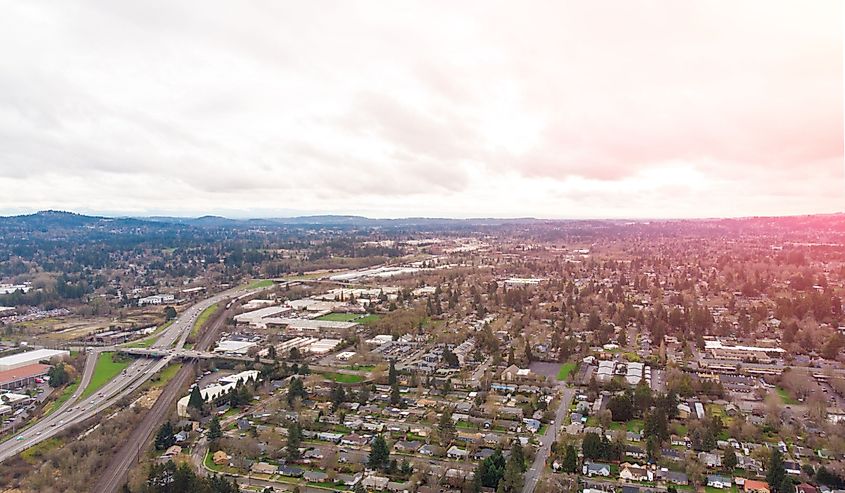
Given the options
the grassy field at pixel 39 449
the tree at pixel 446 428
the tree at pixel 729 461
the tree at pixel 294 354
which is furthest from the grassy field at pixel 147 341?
the tree at pixel 729 461

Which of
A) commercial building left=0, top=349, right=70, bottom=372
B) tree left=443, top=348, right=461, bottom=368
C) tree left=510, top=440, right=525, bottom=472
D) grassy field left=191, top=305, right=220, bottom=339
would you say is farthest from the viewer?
grassy field left=191, top=305, right=220, bottom=339

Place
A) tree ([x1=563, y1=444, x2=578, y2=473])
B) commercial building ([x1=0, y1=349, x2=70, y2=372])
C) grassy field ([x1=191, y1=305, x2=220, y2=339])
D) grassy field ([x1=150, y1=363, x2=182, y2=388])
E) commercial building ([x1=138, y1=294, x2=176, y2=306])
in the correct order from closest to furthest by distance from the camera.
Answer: tree ([x1=563, y1=444, x2=578, y2=473]) → grassy field ([x1=150, y1=363, x2=182, y2=388]) → commercial building ([x1=0, y1=349, x2=70, y2=372]) → grassy field ([x1=191, y1=305, x2=220, y2=339]) → commercial building ([x1=138, y1=294, x2=176, y2=306])

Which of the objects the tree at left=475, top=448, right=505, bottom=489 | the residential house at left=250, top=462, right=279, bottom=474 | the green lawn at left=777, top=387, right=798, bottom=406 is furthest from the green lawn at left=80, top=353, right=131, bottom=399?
the green lawn at left=777, top=387, right=798, bottom=406

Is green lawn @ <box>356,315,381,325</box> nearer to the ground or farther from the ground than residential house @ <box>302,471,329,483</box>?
farther from the ground

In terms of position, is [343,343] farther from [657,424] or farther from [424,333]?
[657,424]

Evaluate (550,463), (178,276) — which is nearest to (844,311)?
(550,463)

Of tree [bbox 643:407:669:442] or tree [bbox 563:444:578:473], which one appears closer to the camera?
tree [bbox 563:444:578:473]

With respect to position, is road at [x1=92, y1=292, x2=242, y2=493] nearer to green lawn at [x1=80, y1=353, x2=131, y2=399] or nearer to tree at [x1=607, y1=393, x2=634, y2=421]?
green lawn at [x1=80, y1=353, x2=131, y2=399]

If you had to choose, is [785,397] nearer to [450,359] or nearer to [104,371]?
[450,359]
